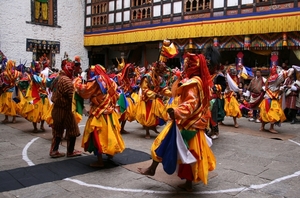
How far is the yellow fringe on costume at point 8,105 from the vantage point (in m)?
9.09

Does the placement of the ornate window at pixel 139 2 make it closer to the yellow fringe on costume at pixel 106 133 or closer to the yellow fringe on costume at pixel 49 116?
the yellow fringe on costume at pixel 49 116

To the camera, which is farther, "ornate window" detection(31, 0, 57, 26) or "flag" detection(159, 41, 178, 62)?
"ornate window" detection(31, 0, 57, 26)

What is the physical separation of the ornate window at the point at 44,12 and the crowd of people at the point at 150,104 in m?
11.8

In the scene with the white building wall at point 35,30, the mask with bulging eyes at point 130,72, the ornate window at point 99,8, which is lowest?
the mask with bulging eyes at point 130,72

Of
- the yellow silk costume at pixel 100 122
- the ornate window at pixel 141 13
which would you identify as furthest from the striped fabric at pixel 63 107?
the ornate window at pixel 141 13

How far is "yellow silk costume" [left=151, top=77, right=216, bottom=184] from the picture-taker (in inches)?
150

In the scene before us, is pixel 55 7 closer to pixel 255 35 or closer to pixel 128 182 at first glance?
pixel 255 35

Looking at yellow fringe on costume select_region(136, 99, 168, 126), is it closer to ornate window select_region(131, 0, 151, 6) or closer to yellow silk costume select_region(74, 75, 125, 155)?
yellow silk costume select_region(74, 75, 125, 155)

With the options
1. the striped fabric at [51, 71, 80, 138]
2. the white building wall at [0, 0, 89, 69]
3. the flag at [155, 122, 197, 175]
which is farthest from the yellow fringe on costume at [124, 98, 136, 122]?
the white building wall at [0, 0, 89, 69]

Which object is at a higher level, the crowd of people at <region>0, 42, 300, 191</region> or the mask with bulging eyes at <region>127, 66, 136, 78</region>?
the mask with bulging eyes at <region>127, 66, 136, 78</region>

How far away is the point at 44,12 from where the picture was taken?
20391 millimetres

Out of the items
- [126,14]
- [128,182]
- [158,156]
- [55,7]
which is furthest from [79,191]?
[55,7]

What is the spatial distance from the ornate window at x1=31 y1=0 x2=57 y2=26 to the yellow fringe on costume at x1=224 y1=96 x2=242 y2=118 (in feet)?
50.7

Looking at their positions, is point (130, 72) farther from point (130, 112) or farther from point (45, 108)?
point (45, 108)
